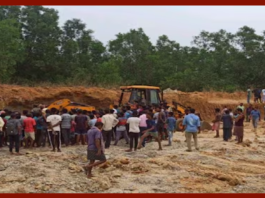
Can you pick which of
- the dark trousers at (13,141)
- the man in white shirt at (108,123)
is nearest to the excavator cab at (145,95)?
the man in white shirt at (108,123)

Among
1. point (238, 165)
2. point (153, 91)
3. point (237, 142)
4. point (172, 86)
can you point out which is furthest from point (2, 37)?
point (238, 165)

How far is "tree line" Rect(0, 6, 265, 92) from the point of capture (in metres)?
35.0

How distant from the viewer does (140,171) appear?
10789mm

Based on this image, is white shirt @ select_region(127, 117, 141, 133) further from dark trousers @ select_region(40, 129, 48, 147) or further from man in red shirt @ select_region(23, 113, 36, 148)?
man in red shirt @ select_region(23, 113, 36, 148)

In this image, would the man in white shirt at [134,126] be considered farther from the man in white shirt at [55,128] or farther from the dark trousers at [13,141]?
the dark trousers at [13,141]

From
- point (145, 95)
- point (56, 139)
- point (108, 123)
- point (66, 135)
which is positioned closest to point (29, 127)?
point (56, 139)

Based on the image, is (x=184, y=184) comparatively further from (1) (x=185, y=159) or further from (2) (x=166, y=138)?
(2) (x=166, y=138)

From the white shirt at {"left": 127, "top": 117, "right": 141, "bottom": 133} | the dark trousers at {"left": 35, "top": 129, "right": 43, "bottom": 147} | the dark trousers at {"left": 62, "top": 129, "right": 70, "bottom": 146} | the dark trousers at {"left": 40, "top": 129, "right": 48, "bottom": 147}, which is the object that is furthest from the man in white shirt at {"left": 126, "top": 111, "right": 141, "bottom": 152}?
the dark trousers at {"left": 35, "top": 129, "right": 43, "bottom": 147}

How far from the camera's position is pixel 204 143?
15828mm

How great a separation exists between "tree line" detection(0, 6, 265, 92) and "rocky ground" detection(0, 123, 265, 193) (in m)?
19.3

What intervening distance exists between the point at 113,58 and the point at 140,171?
34.3m

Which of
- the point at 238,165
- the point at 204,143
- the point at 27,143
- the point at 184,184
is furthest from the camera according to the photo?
the point at 204,143

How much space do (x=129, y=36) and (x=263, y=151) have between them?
33.1 metres

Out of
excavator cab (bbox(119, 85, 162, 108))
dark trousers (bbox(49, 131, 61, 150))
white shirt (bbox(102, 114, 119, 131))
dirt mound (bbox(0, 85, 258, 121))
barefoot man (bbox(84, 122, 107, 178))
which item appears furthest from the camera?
dirt mound (bbox(0, 85, 258, 121))
